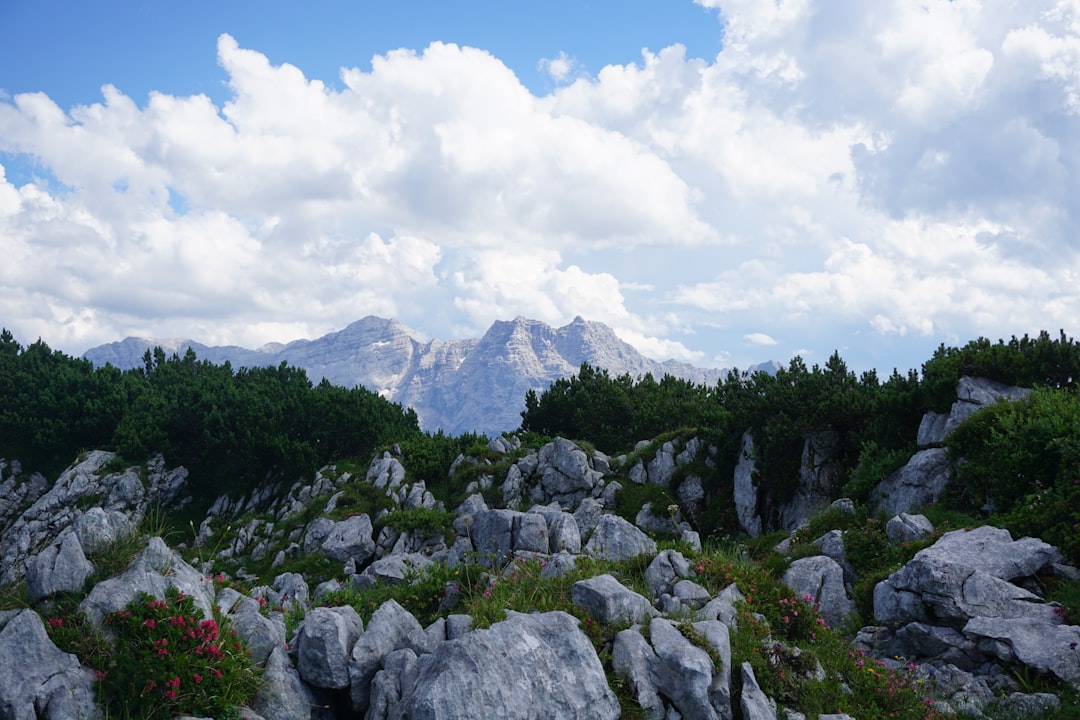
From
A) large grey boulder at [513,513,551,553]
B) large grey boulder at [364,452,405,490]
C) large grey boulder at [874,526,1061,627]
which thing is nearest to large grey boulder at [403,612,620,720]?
large grey boulder at [513,513,551,553]

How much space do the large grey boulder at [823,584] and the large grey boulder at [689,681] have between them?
22.4ft

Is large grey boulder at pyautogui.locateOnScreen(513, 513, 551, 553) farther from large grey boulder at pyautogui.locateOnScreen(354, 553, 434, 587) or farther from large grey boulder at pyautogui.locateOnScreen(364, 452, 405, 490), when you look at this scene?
large grey boulder at pyautogui.locateOnScreen(364, 452, 405, 490)

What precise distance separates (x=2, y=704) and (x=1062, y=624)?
17.6 m

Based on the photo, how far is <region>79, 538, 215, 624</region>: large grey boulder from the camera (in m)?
9.59

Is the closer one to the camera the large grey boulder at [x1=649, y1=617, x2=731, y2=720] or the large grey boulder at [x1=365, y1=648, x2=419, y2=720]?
the large grey boulder at [x1=365, y1=648, x2=419, y2=720]

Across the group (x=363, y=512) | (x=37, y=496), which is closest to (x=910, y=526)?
(x=363, y=512)

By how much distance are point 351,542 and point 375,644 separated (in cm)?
2379

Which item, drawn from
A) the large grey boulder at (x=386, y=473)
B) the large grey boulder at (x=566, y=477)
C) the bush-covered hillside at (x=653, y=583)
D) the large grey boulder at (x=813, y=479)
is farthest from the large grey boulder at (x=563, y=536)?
the large grey boulder at (x=386, y=473)

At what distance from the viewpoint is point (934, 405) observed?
81.4 feet

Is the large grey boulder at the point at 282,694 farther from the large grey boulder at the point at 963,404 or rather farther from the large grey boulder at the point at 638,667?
the large grey boulder at the point at 963,404

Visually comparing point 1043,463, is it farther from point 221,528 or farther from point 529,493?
point 221,528

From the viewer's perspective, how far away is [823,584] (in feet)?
55.7

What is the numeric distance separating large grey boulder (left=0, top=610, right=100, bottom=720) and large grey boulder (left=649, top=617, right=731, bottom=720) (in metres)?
7.90

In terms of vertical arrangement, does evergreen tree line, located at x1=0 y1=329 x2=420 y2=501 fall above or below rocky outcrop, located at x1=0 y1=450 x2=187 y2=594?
above
